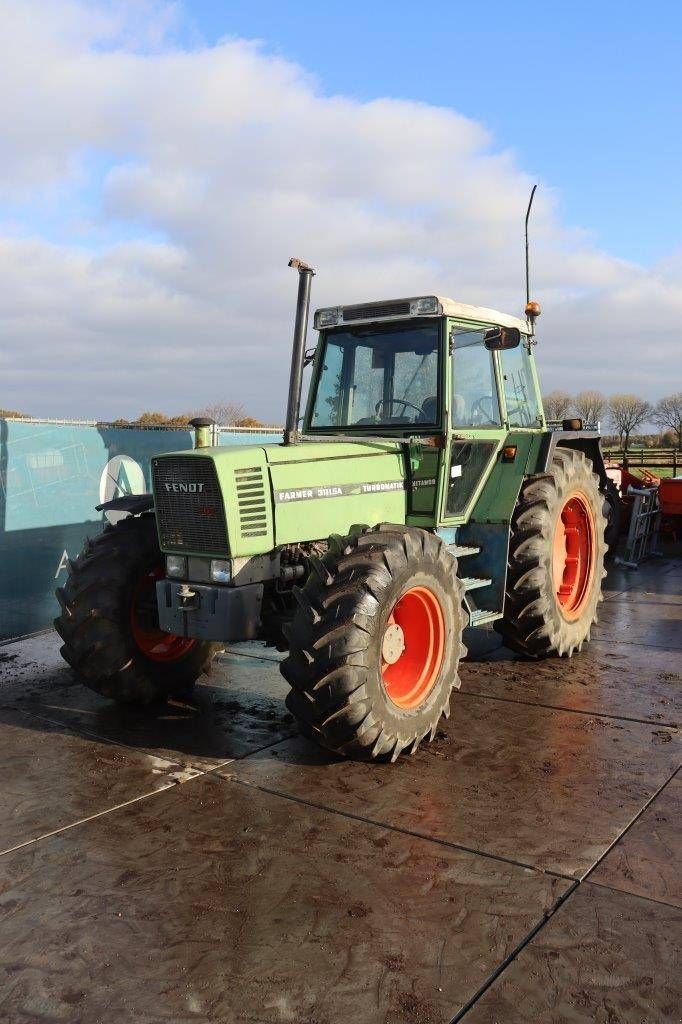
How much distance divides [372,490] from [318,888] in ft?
8.71

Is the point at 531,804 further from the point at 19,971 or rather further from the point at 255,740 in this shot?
the point at 19,971

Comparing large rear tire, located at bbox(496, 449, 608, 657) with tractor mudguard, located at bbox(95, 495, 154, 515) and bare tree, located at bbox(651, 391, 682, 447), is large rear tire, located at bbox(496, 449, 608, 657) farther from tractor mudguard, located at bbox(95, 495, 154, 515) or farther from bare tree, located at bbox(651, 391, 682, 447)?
bare tree, located at bbox(651, 391, 682, 447)

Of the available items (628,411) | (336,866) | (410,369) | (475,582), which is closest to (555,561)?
(475,582)

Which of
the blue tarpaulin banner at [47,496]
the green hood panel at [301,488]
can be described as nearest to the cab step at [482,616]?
the green hood panel at [301,488]

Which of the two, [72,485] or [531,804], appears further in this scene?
[72,485]

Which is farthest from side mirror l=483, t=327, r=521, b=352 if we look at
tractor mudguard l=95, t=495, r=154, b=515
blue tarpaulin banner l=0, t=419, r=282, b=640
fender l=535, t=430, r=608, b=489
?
blue tarpaulin banner l=0, t=419, r=282, b=640

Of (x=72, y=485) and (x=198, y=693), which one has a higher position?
(x=72, y=485)

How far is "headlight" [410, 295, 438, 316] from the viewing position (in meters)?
5.43

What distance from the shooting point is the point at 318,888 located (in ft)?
10.4

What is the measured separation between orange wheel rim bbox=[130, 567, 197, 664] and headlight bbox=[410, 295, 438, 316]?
2.41m

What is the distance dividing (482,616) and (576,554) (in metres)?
1.71

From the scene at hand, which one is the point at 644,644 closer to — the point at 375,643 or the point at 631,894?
the point at 375,643

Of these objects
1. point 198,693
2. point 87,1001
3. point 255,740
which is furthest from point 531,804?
point 198,693

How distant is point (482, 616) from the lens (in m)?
5.62
